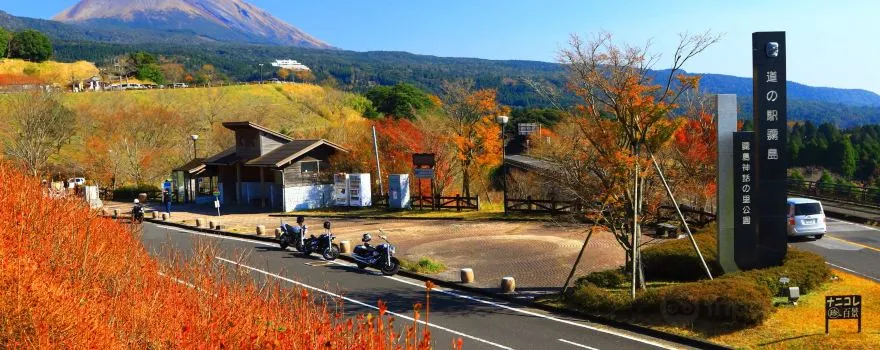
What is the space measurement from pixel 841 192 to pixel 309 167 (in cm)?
2764

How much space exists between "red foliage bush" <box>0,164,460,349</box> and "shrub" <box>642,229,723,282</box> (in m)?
11.0

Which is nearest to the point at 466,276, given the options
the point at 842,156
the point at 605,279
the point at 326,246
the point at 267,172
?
the point at 605,279

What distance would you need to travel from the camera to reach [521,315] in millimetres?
13180

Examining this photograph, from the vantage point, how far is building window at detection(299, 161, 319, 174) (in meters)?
33.5

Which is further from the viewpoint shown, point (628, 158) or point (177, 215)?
point (177, 215)

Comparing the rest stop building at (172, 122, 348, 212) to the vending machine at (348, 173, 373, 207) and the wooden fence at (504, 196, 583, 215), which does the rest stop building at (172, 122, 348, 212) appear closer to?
the vending machine at (348, 173, 373, 207)

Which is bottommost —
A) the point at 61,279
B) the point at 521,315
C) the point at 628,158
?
the point at 521,315

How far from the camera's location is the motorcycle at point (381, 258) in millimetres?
16938

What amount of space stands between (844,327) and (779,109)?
201 inches

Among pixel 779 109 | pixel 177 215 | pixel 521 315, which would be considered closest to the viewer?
pixel 521 315

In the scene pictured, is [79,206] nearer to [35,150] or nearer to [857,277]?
[857,277]

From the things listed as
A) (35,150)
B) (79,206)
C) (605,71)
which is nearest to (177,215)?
(35,150)

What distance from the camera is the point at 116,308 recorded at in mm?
6020

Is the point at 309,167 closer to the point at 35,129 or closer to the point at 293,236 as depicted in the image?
the point at 293,236
